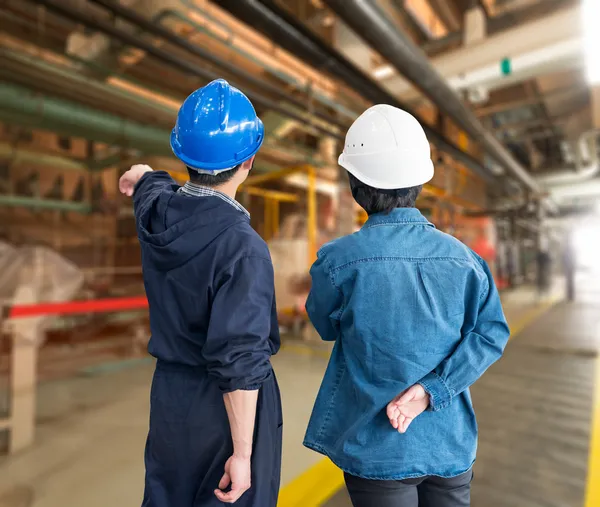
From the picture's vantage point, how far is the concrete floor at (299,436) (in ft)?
6.84

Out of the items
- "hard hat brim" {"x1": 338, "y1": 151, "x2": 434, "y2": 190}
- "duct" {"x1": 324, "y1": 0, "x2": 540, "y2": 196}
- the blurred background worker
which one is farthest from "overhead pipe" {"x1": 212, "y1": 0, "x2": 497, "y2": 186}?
"hard hat brim" {"x1": 338, "y1": 151, "x2": 434, "y2": 190}

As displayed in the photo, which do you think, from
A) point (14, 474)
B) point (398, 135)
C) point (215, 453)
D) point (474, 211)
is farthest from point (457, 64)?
point (14, 474)

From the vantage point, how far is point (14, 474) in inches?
88.3

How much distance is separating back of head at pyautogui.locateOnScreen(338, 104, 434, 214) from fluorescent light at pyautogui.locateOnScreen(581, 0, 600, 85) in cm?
241

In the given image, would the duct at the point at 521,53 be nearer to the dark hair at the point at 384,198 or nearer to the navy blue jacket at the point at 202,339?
the dark hair at the point at 384,198

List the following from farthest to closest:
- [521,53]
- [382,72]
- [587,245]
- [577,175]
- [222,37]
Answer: [587,245]
[577,175]
[382,72]
[521,53]
[222,37]

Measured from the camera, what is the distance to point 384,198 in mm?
1049

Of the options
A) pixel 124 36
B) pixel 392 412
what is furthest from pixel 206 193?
pixel 124 36

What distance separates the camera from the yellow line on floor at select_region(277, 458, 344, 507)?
2006mm

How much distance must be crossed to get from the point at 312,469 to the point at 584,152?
8.65 metres

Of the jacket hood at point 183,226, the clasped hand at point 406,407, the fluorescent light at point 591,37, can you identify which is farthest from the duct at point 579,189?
the jacket hood at point 183,226

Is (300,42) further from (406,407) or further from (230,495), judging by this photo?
(230,495)

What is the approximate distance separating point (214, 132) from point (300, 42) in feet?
5.37

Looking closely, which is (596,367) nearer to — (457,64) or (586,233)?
(457,64)
